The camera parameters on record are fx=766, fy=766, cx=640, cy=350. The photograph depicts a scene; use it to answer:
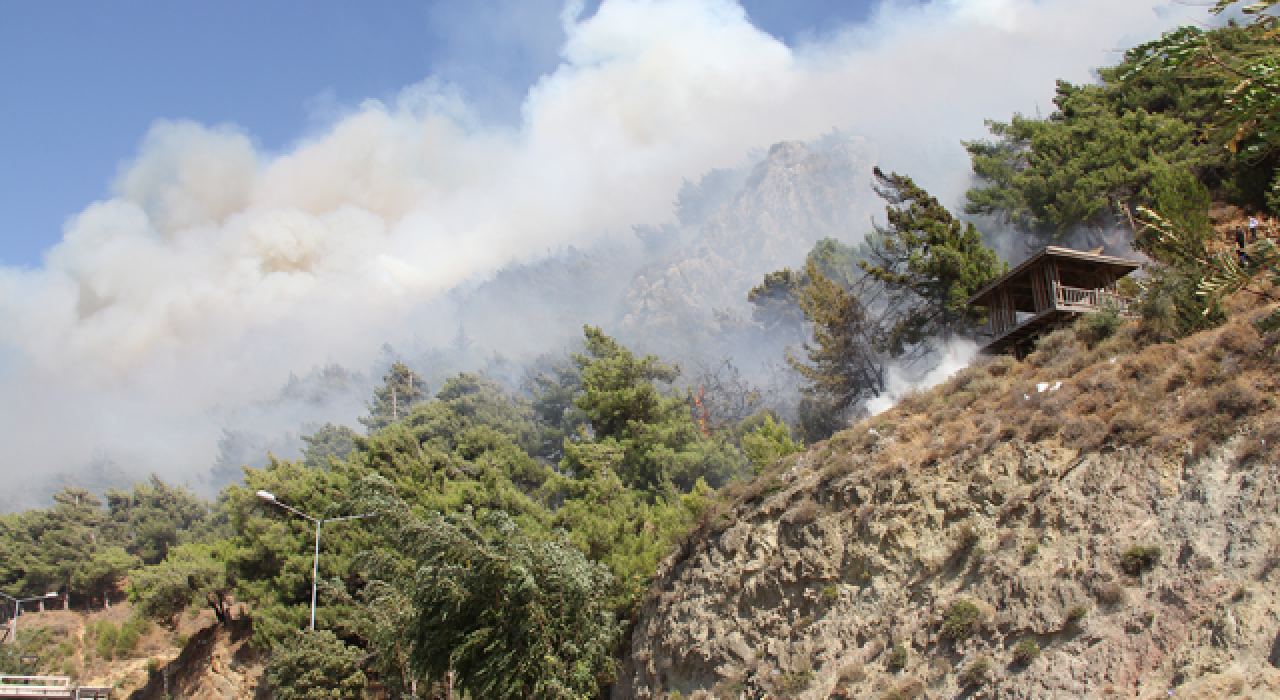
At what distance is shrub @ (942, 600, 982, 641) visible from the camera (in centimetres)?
1318

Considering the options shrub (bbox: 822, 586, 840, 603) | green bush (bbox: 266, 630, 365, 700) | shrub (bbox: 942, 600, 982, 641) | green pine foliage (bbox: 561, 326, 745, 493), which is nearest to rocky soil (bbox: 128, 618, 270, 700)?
green bush (bbox: 266, 630, 365, 700)

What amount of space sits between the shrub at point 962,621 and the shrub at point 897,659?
823 millimetres

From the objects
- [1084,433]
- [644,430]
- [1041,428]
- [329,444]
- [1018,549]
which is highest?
[329,444]

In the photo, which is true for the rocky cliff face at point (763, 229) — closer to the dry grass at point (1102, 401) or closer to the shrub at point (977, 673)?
the dry grass at point (1102, 401)

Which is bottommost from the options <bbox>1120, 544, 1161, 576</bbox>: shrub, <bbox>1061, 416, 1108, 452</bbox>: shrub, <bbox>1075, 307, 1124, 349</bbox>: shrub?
<bbox>1120, 544, 1161, 576</bbox>: shrub

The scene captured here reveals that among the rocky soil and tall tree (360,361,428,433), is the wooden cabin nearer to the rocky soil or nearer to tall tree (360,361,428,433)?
the rocky soil

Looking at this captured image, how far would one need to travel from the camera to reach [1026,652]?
11984 millimetres

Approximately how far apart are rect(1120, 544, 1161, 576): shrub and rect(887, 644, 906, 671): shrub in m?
3.91

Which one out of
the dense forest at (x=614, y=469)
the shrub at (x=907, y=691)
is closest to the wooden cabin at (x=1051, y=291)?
the dense forest at (x=614, y=469)

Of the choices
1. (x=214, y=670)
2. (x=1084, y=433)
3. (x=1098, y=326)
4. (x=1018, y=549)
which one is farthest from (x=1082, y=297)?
(x=214, y=670)

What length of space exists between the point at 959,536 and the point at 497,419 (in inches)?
1779

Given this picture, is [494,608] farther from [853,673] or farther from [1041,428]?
[1041,428]

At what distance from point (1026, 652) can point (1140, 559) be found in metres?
2.35

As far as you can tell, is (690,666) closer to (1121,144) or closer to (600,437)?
(600,437)
